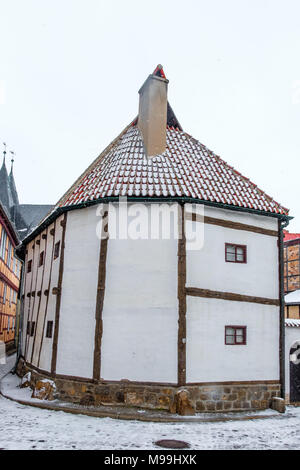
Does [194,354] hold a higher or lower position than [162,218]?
lower

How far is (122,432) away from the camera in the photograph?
359 inches

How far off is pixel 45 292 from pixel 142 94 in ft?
24.0

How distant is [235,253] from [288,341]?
3.33m

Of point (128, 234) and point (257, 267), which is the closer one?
point (128, 234)

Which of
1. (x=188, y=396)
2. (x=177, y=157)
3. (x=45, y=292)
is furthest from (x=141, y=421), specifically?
(x=177, y=157)

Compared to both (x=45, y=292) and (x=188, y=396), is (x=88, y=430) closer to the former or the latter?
(x=188, y=396)

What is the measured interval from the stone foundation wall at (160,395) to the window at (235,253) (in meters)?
3.48

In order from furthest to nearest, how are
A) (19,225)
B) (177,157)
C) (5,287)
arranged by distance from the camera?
(19,225) < (5,287) < (177,157)

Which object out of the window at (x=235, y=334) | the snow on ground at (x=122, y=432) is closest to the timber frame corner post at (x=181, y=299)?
the snow on ground at (x=122, y=432)

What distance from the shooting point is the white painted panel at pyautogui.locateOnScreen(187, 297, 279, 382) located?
1145 centimetres

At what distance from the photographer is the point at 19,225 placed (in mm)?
42812

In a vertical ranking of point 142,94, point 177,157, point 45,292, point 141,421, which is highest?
point 142,94

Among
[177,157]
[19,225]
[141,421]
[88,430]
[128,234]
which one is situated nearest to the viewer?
[88,430]

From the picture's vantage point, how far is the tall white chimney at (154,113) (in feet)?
44.6
